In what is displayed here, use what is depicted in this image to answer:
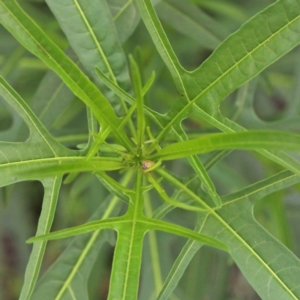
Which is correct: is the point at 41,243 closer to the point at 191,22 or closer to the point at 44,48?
the point at 44,48

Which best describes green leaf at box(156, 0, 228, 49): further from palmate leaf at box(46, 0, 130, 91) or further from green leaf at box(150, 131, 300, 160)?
green leaf at box(150, 131, 300, 160)

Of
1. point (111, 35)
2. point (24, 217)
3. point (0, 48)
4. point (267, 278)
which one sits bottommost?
point (267, 278)

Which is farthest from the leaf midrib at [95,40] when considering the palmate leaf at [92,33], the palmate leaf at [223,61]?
the palmate leaf at [223,61]

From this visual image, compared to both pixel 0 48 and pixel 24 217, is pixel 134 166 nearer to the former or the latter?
pixel 0 48

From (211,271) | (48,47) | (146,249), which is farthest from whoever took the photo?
(211,271)

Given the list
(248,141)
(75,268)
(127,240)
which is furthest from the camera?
(75,268)

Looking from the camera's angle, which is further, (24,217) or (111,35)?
(24,217)

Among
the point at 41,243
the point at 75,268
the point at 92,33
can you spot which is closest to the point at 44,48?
the point at 92,33

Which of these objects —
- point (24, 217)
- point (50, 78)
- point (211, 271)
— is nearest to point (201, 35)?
point (50, 78)

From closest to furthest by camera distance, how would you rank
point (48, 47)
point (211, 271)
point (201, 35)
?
point (48, 47)
point (201, 35)
point (211, 271)

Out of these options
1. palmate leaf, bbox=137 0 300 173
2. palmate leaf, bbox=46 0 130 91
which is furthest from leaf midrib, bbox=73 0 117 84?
palmate leaf, bbox=137 0 300 173

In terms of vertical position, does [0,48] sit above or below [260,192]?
above
